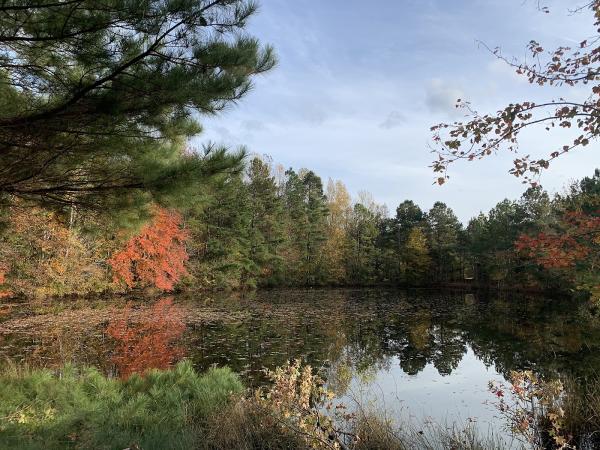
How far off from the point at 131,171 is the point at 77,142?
743 millimetres

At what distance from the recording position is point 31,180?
5566 mm

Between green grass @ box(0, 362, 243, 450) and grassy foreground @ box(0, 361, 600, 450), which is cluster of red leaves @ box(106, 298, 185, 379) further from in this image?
grassy foreground @ box(0, 361, 600, 450)

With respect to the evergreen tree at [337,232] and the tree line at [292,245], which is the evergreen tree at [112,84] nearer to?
the tree line at [292,245]

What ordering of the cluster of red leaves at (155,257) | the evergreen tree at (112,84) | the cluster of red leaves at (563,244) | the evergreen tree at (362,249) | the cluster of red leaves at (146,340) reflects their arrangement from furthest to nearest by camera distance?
the evergreen tree at (362,249), the cluster of red leaves at (155,257), the cluster of red leaves at (146,340), the cluster of red leaves at (563,244), the evergreen tree at (112,84)

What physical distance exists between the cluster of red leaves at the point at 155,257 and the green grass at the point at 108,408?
19.2 meters

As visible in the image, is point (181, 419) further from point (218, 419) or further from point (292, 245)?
point (292, 245)

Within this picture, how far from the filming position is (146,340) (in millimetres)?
12344

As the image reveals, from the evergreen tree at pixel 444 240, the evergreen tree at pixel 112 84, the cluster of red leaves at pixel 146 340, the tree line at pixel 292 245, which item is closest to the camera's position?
the evergreen tree at pixel 112 84

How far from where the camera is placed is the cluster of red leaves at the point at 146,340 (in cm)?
974

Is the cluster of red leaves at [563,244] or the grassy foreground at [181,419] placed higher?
the cluster of red leaves at [563,244]

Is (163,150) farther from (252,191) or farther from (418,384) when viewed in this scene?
(252,191)

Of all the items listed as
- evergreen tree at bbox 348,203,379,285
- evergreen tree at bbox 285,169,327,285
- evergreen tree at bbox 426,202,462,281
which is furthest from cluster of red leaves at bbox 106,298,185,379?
evergreen tree at bbox 426,202,462,281

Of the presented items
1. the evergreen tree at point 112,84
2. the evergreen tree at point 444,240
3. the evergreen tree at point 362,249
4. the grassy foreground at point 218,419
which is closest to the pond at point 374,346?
the grassy foreground at point 218,419

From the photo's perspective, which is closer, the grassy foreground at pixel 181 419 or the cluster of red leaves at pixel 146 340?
the grassy foreground at pixel 181 419
